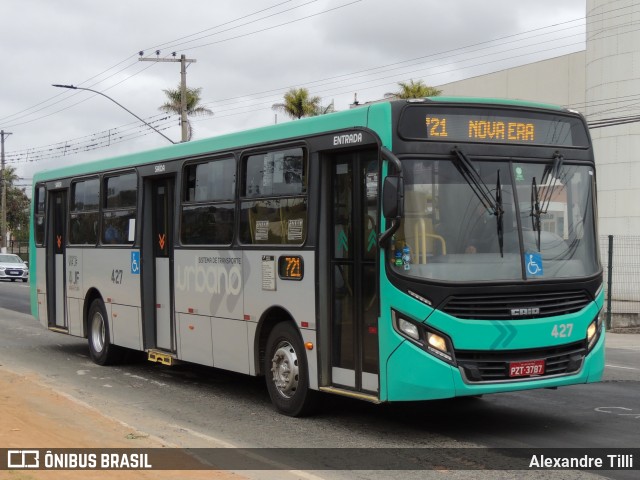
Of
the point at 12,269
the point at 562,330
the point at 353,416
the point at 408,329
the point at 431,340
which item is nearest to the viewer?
the point at 431,340

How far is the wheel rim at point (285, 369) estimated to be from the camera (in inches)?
408

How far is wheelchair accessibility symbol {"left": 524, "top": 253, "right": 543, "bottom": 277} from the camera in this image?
9039 mm

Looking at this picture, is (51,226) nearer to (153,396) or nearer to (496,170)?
(153,396)

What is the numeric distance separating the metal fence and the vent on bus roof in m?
14.6

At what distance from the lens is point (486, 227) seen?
9000 mm

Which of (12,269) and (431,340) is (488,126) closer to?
(431,340)

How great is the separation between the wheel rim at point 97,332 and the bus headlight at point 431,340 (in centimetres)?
803

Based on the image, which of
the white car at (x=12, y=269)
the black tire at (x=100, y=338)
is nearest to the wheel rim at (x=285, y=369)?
the black tire at (x=100, y=338)

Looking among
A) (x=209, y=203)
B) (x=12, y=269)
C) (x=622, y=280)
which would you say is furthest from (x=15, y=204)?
(x=209, y=203)

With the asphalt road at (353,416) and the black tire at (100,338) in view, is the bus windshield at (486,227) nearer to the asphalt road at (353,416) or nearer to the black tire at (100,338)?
the asphalt road at (353,416)

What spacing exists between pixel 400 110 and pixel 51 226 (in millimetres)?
10265

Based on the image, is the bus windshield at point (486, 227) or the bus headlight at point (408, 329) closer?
the bus headlight at point (408, 329)

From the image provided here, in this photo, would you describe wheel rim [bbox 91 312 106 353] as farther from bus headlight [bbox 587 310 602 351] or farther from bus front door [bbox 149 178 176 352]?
bus headlight [bbox 587 310 602 351]

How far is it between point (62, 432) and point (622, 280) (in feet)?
62.3
